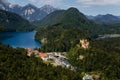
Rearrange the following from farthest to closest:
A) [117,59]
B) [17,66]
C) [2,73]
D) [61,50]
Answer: [61,50] → [117,59] → [17,66] → [2,73]

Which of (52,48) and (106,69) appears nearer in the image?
(106,69)

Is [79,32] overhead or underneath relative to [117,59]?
overhead

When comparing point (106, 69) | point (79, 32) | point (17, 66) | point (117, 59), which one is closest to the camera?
point (17, 66)

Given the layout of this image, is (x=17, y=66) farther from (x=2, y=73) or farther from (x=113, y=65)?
(x=113, y=65)

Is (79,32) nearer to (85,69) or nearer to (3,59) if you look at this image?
(85,69)

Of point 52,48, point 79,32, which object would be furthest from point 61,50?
point 79,32

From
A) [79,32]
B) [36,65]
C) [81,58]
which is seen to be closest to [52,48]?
[79,32]
